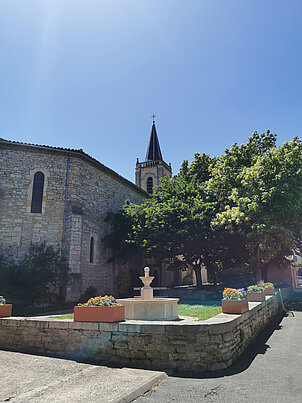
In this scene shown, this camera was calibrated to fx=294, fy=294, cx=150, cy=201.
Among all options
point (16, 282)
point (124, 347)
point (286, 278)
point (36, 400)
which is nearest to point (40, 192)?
point (16, 282)

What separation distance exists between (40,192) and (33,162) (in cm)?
195

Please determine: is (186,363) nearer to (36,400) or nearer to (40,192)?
(36,400)

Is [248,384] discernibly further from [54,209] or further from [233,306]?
[54,209]

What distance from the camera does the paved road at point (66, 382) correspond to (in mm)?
4371

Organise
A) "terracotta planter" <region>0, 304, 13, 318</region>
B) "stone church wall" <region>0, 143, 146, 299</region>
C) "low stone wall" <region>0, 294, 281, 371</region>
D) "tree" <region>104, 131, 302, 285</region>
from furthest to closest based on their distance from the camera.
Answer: "stone church wall" <region>0, 143, 146, 299</region>, "tree" <region>104, 131, 302, 285</region>, "terracotta planter" <region>0, 304, 13, 318</region>, "low stone wall" <region>0, 294, 281, 371</region>

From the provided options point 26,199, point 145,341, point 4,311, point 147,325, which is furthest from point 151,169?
point 145,341

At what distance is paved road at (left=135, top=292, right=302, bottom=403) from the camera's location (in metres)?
4.36

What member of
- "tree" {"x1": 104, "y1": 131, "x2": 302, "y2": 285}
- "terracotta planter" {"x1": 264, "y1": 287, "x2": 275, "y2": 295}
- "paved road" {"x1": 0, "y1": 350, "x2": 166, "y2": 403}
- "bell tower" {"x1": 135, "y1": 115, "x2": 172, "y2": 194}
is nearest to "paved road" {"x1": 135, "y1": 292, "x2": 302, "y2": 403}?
"paved road" {"x1": 0, "y1": 350, "x2": 166, "y2": 403}

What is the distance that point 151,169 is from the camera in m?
41.5

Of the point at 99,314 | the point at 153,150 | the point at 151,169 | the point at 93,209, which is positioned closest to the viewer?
the point at 99,314

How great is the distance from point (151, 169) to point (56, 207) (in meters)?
24.6

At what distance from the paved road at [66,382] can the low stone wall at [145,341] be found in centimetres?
36

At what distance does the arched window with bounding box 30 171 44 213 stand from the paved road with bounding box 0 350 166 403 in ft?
39.9

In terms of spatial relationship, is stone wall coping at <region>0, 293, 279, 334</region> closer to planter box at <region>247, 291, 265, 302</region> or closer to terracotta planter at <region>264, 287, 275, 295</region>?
planter box at <region>247, 291, 265, 302</region>
